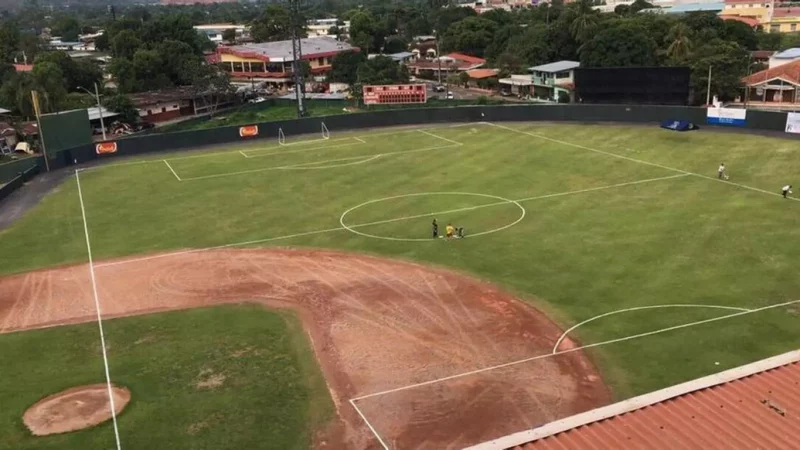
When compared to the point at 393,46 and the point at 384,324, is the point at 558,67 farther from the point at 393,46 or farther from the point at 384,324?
the point at 384,324

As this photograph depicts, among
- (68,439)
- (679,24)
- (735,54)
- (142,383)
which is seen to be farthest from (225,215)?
(679,24)

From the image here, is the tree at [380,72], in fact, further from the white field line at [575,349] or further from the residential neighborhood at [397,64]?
the white field line at [575,349]

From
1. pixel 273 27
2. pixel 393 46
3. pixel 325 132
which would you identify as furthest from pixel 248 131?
pixel 273 27

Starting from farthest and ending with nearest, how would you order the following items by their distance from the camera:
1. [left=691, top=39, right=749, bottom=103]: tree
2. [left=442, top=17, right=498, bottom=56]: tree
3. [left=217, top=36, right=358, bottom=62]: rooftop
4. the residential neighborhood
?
[left=442, top=17, right=498, bottom=56]: tree, [left=217, top=36, right=358, bottom=62]: rooftop, the residential neighborhood, [left=691, top=39, right=749, bottom=103]: tree

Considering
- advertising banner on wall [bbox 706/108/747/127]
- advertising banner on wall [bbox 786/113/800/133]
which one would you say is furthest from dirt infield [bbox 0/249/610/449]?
advertising banner on wall [bbox 706/108/747/127]

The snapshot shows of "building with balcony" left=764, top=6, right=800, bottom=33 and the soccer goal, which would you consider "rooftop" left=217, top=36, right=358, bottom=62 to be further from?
"building with balcony" left=764, top=6, right=800, bottom=33
